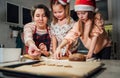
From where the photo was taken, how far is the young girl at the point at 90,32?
1.45 meters

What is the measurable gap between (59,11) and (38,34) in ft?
1.10

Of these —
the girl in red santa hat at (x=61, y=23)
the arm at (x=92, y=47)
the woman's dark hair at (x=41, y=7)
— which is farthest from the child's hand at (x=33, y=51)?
the arm at (x=92, y=47)

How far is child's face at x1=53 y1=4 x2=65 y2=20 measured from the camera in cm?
163

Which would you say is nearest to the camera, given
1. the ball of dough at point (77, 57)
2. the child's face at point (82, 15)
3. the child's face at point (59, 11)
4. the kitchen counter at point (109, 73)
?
the kitchen counter at point (109, 73)

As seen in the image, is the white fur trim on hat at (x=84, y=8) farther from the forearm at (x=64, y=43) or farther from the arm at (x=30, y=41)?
the arm at (x=30, y=41)

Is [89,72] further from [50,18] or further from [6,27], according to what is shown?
[6,27]

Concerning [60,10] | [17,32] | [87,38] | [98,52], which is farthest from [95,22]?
[17,32]

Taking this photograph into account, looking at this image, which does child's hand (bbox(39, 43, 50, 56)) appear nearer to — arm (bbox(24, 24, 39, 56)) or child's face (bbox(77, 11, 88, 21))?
arm (bbox(24, 24, 39, 56))

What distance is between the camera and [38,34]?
1.74 metres

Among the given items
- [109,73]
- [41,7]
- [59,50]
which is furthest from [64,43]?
Result: [109,73]

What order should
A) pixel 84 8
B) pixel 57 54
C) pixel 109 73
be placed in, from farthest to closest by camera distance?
pixel 57 54
pixel 84 8
pixel 109 73

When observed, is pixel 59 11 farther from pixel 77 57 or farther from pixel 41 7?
pixel 77 57

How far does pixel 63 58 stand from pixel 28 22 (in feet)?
1.93

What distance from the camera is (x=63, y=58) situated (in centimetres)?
157
